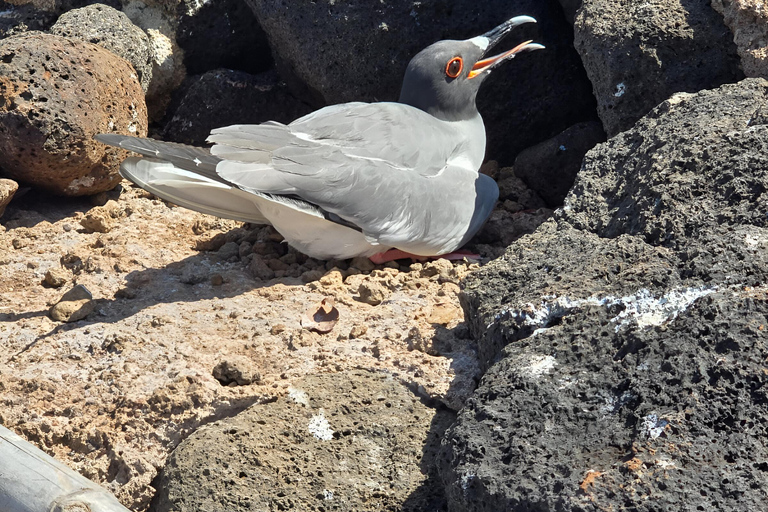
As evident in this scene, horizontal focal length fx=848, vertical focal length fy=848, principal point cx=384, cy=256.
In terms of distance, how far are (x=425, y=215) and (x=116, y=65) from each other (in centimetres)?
204

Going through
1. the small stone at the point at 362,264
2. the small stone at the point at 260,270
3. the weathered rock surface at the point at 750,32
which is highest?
the weathered rock surface at the point at 750,32

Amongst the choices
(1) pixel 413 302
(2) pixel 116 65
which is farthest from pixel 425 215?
(2) pixel 116 65

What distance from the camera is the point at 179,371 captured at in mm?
3215

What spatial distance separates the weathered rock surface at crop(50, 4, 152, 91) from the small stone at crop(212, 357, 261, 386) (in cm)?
262

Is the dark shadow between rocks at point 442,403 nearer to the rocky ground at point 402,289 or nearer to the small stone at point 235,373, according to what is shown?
the rocky ground at point 402,289

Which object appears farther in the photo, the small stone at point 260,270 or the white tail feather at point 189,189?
the small stone at point 260,270

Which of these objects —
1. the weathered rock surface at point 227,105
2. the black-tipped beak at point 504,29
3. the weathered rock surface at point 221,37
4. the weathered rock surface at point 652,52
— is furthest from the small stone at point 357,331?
the weathered rock surface at point 221,37

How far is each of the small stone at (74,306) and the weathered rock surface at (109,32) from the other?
188 cm

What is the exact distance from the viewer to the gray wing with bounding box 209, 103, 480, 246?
379cm

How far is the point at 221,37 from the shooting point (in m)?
5.58

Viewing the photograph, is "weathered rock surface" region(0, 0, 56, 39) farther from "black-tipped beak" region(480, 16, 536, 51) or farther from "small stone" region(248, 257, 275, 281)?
"black-tipped beak" region(480, 16, 536, 51)

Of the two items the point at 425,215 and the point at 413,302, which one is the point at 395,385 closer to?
the point at 413,302

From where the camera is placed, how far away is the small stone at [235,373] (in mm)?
3174

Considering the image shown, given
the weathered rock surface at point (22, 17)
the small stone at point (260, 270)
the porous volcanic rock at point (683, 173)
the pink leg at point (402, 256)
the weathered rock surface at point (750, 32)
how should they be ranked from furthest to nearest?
1. the weathered rock surface at point (22, 17)
2. the pink leg at point (402, 256)
3. the small stone at point (260, 270)
4. the weathered rock surface at point (750, 32)
5. the porous volcanic rock at point (683, 173)
